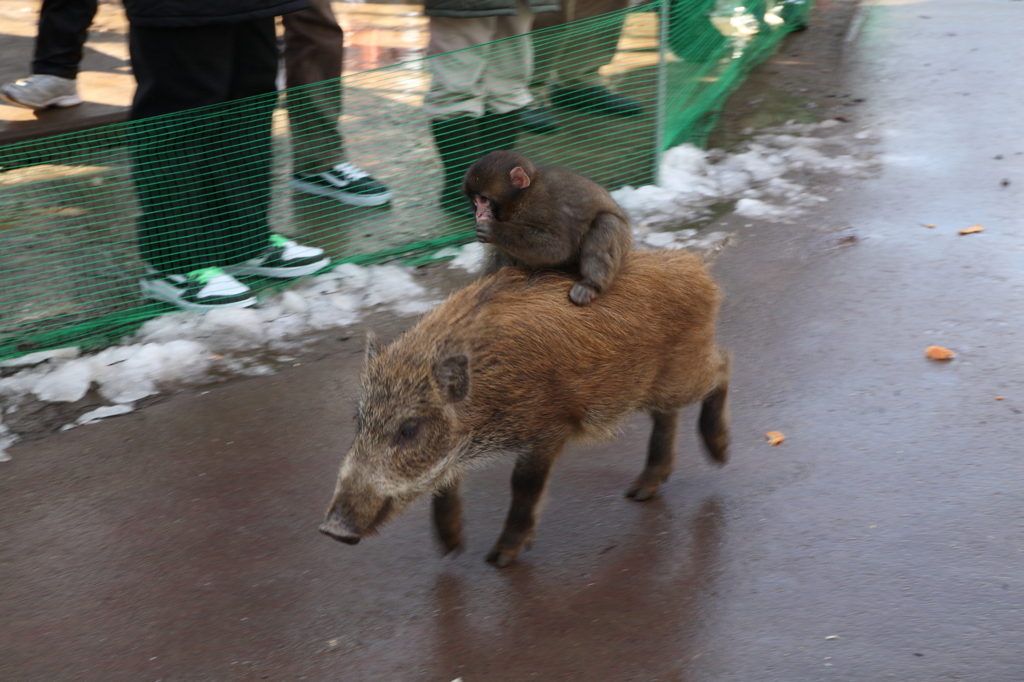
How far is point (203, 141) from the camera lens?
17.3 feet

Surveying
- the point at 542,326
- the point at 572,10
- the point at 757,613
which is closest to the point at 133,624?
the point at 542,326

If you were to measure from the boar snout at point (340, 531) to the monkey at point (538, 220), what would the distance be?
1.30 metres

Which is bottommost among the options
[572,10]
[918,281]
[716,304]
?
[918,281]

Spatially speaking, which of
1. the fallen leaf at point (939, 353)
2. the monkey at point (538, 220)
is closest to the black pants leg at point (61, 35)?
the monkey at point (538, 220)

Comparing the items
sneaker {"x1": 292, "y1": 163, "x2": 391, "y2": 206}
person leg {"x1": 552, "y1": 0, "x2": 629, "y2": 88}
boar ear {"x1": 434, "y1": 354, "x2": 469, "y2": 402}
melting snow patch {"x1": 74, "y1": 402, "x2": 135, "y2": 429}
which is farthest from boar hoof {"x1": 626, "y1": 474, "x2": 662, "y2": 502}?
person leg {"x1": 552, "y1": 0, "x2": 629, "y2": 88}

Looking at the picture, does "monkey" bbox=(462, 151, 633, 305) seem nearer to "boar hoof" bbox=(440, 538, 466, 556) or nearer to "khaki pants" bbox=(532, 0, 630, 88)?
"boar hoof" bbox=(440, 538, 466, 556)

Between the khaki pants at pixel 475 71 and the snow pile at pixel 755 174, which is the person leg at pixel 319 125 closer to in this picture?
the khaki pants at pixel 475 71

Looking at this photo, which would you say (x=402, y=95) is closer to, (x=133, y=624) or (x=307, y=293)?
(x=307, y=293)

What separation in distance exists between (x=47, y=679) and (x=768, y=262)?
175 inches

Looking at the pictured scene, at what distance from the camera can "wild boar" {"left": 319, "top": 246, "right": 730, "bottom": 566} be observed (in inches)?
127

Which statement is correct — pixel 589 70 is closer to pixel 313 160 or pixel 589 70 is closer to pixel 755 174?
pixel 755 174

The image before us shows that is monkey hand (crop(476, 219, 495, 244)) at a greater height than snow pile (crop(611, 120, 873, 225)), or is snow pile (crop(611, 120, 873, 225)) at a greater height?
A: monkey hand (crop(476, 219, 495, 244))

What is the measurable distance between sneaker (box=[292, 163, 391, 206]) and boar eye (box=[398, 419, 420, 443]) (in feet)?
11.1

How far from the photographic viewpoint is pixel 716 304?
12.6 feet
